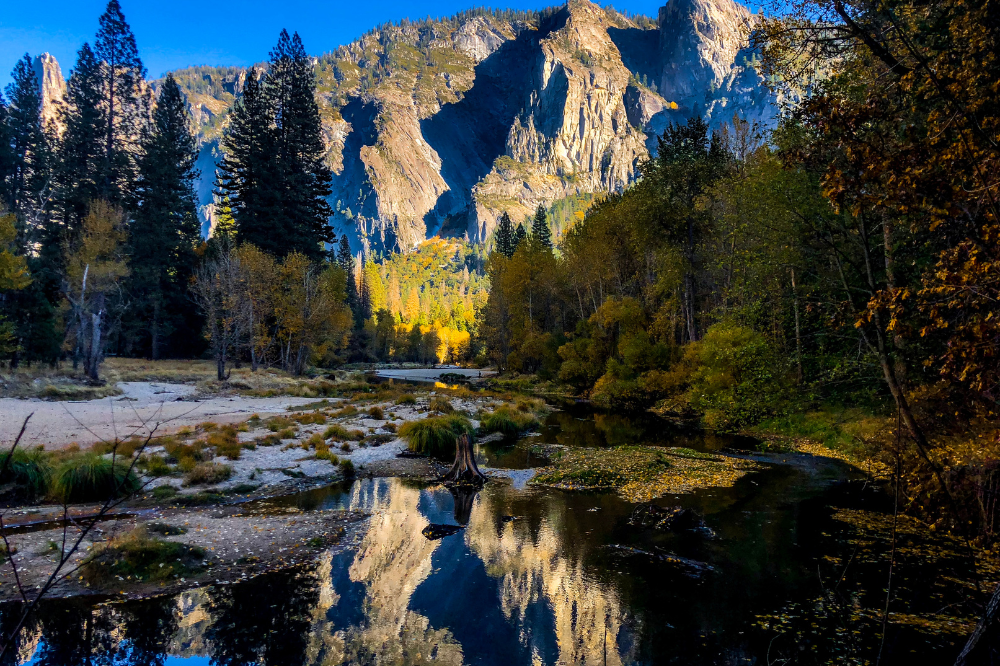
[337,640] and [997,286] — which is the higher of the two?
[997,286]

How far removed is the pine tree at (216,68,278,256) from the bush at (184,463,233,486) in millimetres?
36927

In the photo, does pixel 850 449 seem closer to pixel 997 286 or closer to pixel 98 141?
pixel 997 286

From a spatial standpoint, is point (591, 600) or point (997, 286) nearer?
point (997, 286)

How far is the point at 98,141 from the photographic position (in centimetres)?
5012

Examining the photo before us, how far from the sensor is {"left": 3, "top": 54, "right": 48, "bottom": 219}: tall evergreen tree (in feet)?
155

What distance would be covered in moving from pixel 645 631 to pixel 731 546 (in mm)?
4370

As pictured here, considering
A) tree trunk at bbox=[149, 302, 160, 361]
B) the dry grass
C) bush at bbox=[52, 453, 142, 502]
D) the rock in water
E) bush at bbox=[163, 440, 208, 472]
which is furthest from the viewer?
tree trunk at bbox=[149, 302, 160, 361]

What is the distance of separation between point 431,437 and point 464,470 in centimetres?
550

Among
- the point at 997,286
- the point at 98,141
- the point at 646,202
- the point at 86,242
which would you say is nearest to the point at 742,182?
the point at 646,202

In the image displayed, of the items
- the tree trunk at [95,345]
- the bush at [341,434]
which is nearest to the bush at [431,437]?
the bush at [341,434]

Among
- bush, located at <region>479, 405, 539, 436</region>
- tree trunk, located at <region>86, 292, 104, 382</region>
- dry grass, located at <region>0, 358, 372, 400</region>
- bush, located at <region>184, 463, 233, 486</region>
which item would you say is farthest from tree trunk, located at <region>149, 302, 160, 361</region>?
bush, located at <region>184, 463, 233, 486</region>

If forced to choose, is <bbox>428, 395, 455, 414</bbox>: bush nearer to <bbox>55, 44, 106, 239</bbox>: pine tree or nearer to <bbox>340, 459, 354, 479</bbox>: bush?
<bbox>340, 459, 354, 479</bbox>: bush

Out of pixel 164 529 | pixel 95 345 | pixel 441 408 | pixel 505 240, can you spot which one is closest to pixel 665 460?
pixel 441 408

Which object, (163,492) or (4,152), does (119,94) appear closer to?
(4,152)
